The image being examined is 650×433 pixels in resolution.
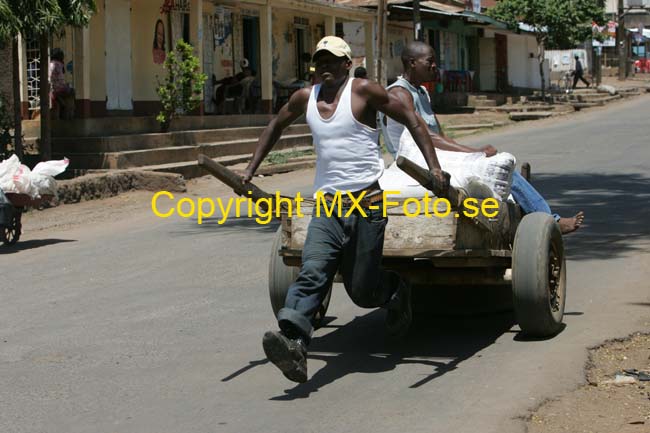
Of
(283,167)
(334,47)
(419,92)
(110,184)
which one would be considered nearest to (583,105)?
(283,167)

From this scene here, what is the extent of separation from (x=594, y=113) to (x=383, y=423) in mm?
30191

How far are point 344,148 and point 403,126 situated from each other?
1.01 m

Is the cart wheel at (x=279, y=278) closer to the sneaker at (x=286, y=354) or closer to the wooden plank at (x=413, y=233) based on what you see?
the wooden plank at (x=413, y=233)

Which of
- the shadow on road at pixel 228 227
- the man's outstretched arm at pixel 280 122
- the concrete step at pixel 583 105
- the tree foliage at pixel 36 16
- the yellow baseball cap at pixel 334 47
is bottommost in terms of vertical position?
the shadow on road at pixel 228 227

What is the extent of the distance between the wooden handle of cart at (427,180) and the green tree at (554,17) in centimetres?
3168

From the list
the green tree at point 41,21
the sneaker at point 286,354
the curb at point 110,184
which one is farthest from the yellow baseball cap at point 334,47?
the curb at point 110,184

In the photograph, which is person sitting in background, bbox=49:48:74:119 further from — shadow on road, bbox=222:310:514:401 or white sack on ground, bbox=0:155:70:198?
shadow on road, bbox=222:310:514:401

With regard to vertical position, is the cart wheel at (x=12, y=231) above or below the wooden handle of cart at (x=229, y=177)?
below

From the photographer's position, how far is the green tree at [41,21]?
49.4 ft

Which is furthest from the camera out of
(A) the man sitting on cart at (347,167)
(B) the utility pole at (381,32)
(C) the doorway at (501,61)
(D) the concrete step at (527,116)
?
(C) the doorway at (501,61)

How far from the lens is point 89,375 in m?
6.08

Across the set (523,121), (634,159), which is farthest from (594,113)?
(634,159)

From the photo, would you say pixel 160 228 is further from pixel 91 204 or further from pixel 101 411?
pixel 101 411

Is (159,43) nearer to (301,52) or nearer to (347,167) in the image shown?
(301,52)
